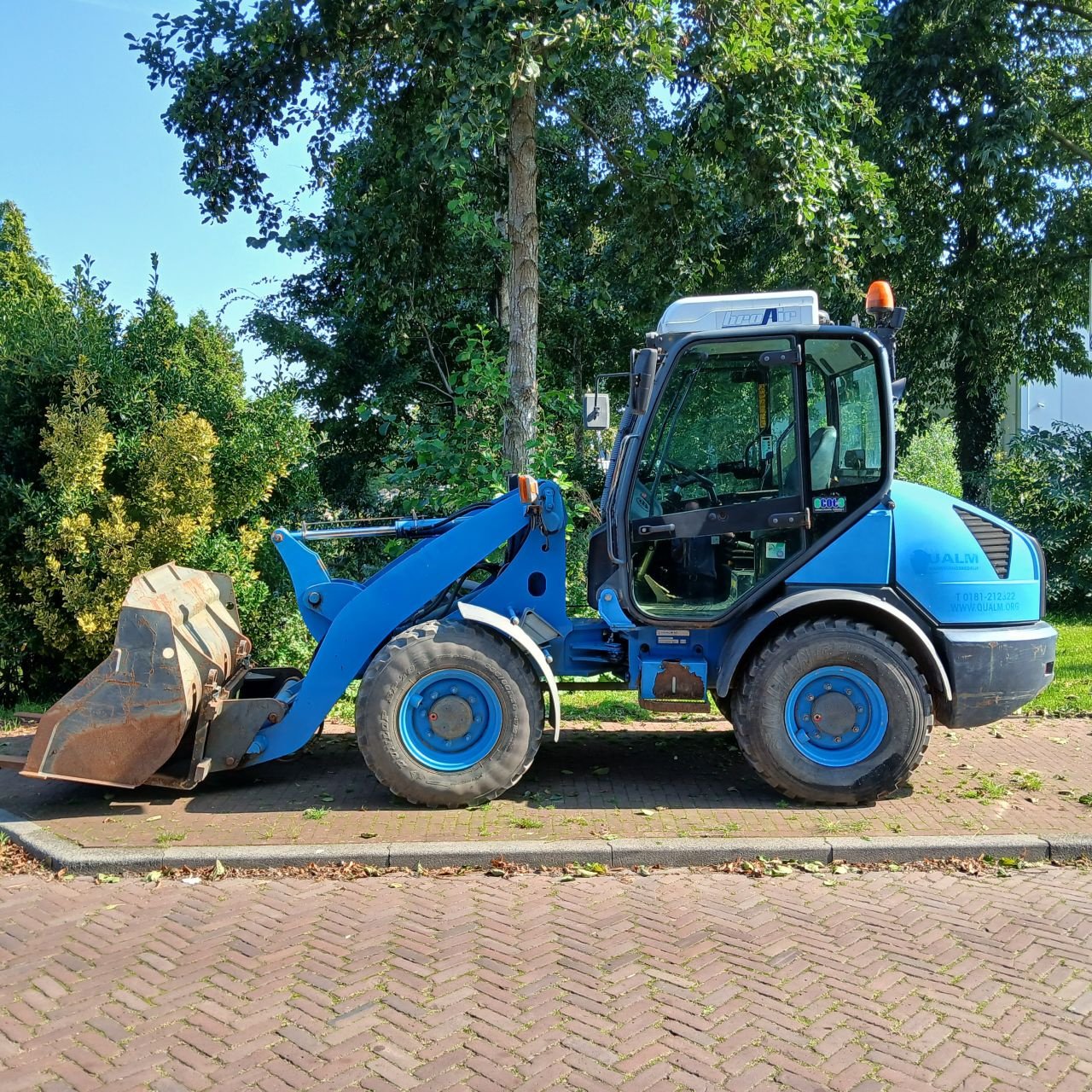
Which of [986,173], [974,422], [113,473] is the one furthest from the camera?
[974,422]

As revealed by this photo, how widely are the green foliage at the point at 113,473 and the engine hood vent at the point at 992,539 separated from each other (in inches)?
233

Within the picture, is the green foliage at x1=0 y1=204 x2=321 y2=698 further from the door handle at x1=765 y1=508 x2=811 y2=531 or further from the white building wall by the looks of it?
the white building wall

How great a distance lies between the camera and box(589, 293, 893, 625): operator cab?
5.92m

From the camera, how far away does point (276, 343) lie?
13422 mm

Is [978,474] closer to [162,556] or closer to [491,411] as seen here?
[491,411]

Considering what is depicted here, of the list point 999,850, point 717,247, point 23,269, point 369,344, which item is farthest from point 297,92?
point 23,269

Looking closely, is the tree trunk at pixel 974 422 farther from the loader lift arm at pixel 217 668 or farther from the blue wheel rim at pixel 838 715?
the loader lift arm at pixel 217 668

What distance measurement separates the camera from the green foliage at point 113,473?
823 cm

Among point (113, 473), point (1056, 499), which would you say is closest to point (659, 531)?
point (113, 473)

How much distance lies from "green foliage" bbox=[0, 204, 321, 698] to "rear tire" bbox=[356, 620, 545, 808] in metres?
3.49

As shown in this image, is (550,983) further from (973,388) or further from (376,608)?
(973,388)

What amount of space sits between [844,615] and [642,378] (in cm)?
181

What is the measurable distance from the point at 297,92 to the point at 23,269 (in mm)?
13645

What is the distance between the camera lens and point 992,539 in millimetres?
5984
